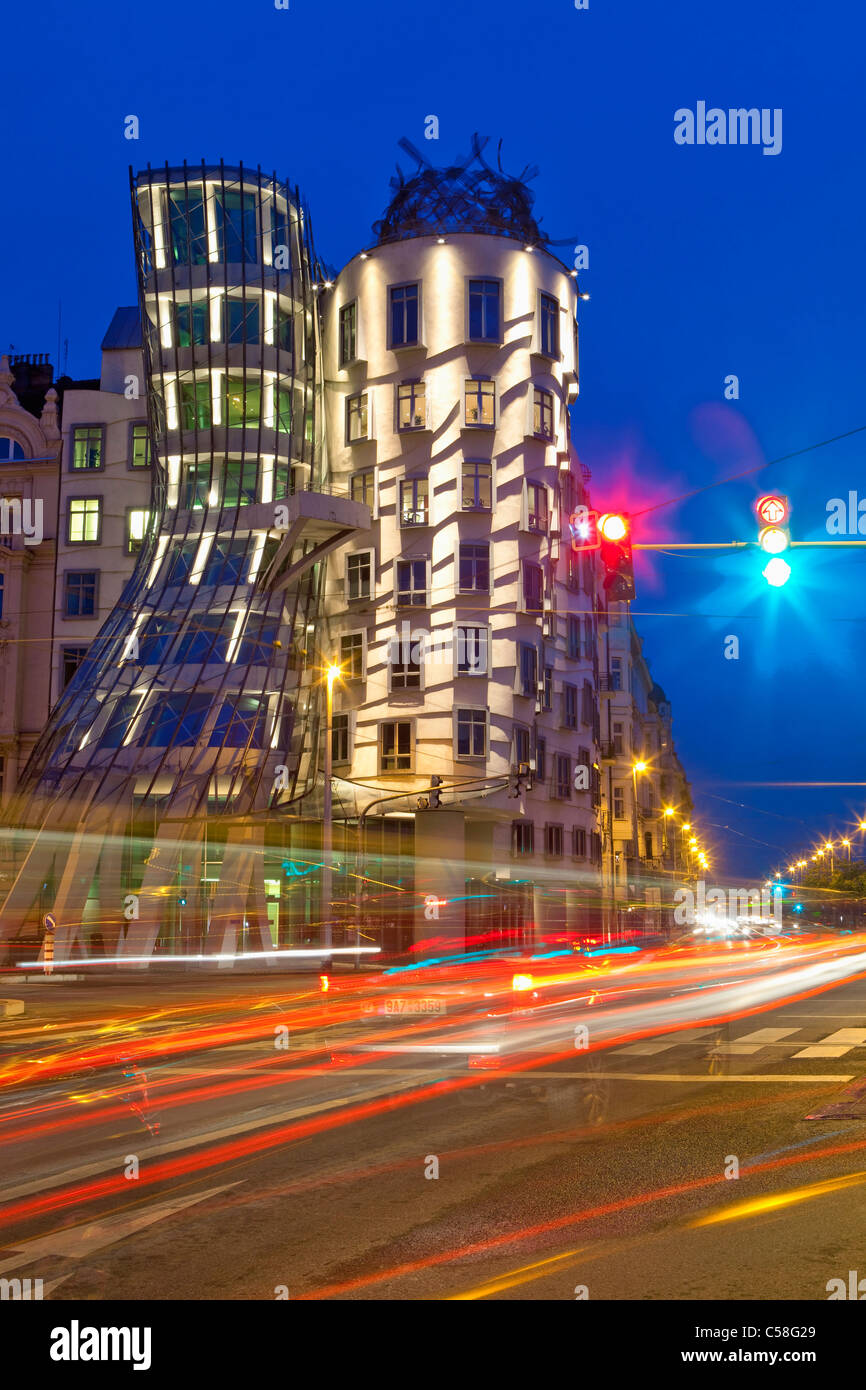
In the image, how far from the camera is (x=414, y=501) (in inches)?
1993

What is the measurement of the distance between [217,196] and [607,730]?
38.4 metres

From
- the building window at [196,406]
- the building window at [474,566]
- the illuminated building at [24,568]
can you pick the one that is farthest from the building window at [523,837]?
the illuminated building at [24,568]

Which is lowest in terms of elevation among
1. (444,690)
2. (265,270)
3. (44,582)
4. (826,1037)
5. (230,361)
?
(826,1037)

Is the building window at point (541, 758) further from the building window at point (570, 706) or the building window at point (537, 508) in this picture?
the building window at point (537, 508)

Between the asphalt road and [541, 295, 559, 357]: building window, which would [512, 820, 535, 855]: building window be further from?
the asphalt road

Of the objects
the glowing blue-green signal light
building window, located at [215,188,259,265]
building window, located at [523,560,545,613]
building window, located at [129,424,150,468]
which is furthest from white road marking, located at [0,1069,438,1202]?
building window, located at [129,424,150,468]

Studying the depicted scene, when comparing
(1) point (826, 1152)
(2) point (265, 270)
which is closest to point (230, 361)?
(2) point (265, 270)

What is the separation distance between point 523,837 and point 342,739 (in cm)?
781

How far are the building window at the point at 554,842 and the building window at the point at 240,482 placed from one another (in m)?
17.5

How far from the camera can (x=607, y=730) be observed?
79.2 meters

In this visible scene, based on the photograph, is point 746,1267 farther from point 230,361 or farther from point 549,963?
point 230,361

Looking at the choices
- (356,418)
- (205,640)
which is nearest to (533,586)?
(356,418)

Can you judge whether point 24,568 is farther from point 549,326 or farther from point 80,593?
point 549,326

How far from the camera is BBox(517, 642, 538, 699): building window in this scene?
1981 inches
